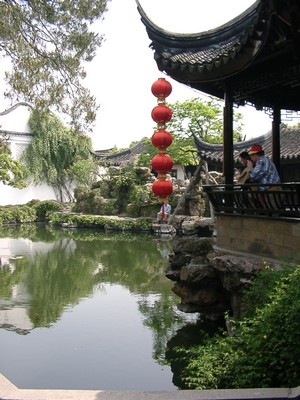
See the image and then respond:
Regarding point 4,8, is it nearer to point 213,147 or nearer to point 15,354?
point 15,354

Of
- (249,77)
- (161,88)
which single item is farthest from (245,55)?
(161,88)

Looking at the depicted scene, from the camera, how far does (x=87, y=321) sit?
6.27 meters

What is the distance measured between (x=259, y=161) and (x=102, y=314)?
3.33 m

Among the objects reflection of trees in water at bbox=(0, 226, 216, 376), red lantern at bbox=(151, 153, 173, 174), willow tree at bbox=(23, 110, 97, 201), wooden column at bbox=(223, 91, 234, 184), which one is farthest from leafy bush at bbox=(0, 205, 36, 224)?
wooden column at bbox=(223, 91, 234, 184)

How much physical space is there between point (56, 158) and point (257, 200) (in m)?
23.4

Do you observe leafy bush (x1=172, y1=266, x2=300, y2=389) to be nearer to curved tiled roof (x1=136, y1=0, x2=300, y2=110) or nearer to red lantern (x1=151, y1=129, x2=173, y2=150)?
curved tiled roof (x1=136, y1=0, x2=300, y2=110)

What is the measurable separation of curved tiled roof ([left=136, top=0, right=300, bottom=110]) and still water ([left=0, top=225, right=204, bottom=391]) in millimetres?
3146

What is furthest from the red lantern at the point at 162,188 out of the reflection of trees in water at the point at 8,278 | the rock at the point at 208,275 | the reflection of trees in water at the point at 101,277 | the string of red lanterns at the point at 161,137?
the reflection of trees in water at the point at 8,278

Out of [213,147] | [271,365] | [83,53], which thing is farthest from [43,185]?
[271,365]

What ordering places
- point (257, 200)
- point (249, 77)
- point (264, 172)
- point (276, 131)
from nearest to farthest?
point (257, 200), point (264, 172), point (249, 77), point (276, 131)

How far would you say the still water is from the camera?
448 cm

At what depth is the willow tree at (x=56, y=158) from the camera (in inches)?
1025

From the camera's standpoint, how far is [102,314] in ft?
22.0

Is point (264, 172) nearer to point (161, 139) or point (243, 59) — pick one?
point (243, 59)
